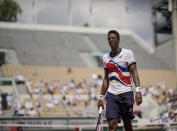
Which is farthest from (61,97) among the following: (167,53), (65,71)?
(167,53)

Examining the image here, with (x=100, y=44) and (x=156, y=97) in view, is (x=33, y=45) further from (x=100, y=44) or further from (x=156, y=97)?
(x=156, y=97)

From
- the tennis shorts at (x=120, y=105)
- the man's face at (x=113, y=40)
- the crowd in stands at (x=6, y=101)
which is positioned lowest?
the crowd in stands at (x=6, y=101)

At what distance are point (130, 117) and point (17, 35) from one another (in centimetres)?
3729

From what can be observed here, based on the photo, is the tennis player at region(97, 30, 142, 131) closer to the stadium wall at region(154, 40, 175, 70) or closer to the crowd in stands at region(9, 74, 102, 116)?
the crowd in stands at region(9, 74, 102, 116)

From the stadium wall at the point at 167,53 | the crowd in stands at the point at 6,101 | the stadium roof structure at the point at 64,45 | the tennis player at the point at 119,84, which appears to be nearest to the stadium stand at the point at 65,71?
the stadium roof structure at the point at 64,45

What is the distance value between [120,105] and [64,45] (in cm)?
3557

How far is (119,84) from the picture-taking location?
5.82 m

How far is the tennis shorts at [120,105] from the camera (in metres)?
5.72

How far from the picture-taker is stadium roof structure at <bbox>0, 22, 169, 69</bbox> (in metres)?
36.2

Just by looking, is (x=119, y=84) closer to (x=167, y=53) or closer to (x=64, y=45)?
(x=167, y=53)

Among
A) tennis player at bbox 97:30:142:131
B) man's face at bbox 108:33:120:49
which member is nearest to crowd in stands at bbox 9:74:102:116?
tennis player at bbox 97:30:142:131

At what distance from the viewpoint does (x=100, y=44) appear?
43.1 metres

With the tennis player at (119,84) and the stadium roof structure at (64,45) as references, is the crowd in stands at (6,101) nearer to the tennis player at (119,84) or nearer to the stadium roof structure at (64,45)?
the stadium roof structure at (64,45)

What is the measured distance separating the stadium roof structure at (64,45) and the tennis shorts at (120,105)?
2848 centimetres
